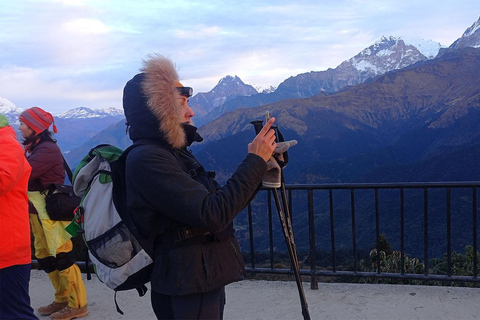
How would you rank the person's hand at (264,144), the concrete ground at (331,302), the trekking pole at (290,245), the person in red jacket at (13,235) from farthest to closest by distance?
the concrete ground at (331,302) → the person in red jacket at (13,235) → the trekking pole at (290,245) → the person's hand at (264,144)

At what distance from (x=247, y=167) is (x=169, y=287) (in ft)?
2.04

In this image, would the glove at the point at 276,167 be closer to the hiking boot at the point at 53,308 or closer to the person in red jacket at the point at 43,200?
the person in red jacket at the point at 43,200

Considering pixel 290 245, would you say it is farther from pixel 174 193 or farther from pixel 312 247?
pixel 312 247

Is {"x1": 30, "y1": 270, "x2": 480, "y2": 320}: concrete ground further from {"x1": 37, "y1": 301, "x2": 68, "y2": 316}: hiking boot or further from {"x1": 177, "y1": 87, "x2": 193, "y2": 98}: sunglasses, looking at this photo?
{"x1": 177, "y1": 87, "x2": 193, "y2": 98}: sunglasses

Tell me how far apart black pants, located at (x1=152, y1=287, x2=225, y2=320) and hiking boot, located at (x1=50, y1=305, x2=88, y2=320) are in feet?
8.24

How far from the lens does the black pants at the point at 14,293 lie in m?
2.78

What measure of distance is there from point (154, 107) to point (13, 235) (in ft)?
5.19

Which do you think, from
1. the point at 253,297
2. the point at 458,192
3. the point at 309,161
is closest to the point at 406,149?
the point at 309,161

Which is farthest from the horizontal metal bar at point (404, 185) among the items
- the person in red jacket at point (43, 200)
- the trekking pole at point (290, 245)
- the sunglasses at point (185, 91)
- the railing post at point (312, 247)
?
the sunglasses at point (185, 91)

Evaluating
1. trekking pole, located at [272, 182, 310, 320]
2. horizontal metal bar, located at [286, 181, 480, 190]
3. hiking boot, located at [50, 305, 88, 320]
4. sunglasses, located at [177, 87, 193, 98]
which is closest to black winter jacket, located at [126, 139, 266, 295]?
sunglasses, located at [177, 87, 193, 98]

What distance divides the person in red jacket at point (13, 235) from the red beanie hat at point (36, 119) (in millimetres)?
1057

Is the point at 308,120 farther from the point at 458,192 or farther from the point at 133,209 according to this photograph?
the point at 133,209

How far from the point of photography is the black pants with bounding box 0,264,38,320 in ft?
9.11

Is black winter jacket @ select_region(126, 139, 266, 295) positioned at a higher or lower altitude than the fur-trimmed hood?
lower
